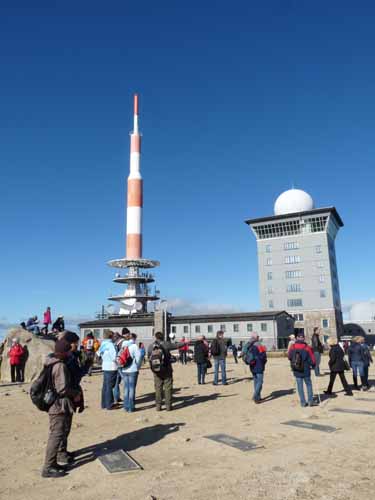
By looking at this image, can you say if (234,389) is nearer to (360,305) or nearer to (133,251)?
(133,251)

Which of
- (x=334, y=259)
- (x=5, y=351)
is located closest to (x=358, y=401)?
(x=5, y=351)

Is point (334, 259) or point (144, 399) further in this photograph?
point (334, 259)

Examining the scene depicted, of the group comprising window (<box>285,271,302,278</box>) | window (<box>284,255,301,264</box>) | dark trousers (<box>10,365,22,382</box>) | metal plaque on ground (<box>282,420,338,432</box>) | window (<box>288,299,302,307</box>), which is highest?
window (<box>284,255,301,264</box>)

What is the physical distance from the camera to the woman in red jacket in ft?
56.9

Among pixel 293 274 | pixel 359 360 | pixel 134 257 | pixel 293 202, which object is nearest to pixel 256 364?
pixel 359 360

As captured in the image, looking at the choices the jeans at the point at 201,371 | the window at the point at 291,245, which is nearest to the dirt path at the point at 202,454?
the jeans at the point at 201,371

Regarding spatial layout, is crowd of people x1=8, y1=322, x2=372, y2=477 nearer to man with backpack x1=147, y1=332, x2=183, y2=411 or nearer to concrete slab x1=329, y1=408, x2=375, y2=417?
man with backpack x1=147, y1=332, x2=183, y2=411

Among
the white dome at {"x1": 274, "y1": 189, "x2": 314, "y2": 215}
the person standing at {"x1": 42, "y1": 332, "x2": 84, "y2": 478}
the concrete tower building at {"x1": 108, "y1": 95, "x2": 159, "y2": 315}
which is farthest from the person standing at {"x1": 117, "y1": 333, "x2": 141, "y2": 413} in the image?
the white dome at {"x1": 274, "y1": 189, "x2": 314, "y2": 215}

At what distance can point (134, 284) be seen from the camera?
240 feet

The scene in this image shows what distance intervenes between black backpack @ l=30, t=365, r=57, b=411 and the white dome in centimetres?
8136

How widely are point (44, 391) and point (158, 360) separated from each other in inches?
194

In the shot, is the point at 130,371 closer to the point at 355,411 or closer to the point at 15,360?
the point at 355,411

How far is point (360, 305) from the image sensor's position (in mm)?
103500

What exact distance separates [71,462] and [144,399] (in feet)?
23.3
